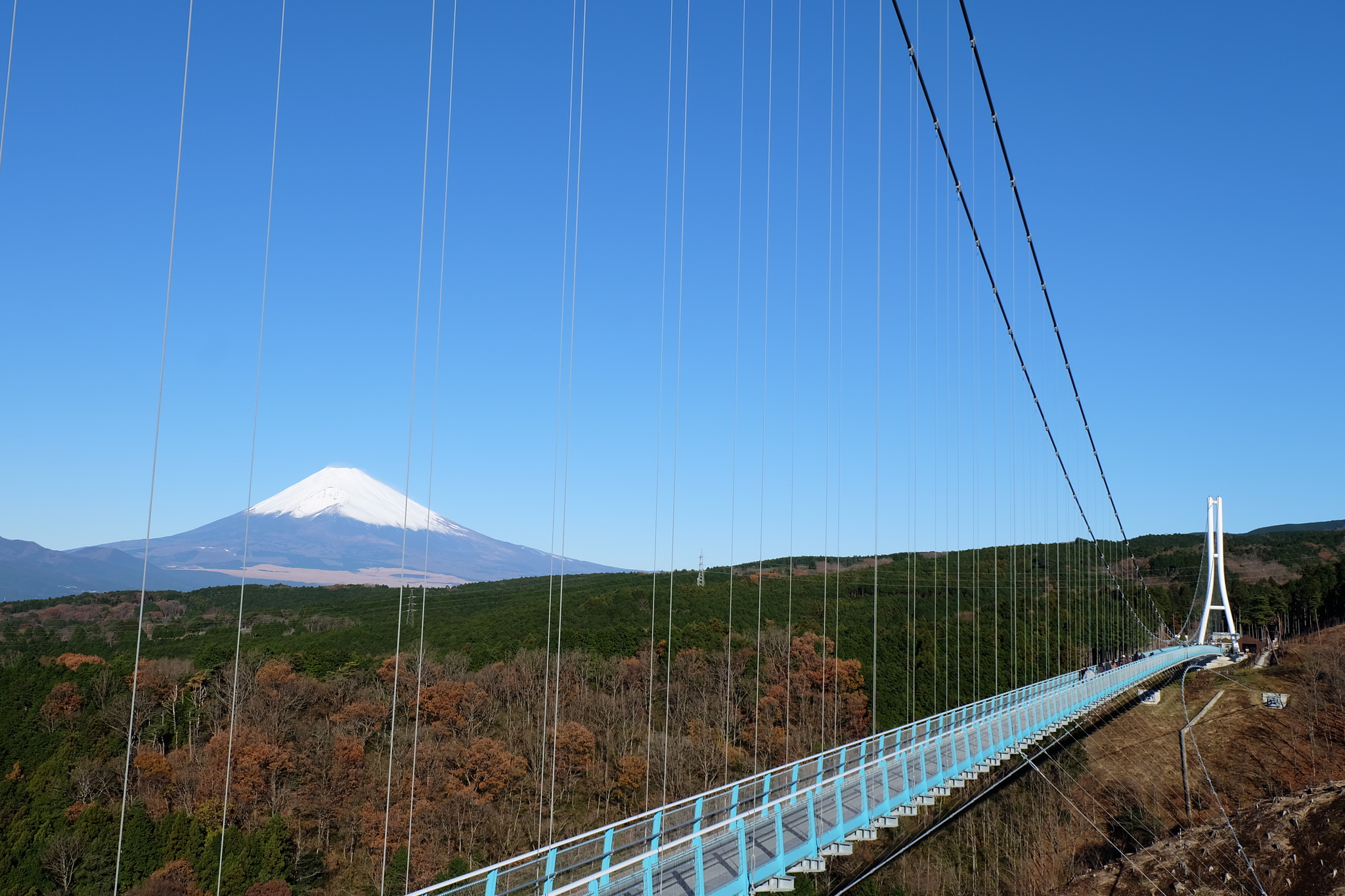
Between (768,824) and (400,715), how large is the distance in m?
36.7

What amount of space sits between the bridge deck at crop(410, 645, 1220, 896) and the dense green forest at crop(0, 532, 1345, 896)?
9223 mm

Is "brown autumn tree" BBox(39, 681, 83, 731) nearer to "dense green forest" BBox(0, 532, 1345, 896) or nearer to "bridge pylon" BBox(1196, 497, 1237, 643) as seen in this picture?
"dense green forest" BBox(0, 532, 1345, 896)

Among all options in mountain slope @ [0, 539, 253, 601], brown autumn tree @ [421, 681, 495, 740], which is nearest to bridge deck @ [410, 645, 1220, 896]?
brown autumn tree @ [421, 681, 495, 740]

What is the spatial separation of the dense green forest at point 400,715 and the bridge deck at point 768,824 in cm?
922

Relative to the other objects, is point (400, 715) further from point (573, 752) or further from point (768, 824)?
point (768, 824)

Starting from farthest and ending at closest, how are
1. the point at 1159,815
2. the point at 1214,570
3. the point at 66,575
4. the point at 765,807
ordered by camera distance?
the point at 66,575
the point at 1214,570
the point at 1159,815
the point at 765,807

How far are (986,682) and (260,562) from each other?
161 m

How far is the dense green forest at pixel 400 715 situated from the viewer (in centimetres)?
3897

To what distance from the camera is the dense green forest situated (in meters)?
39.0

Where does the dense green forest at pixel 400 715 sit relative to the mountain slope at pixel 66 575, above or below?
below

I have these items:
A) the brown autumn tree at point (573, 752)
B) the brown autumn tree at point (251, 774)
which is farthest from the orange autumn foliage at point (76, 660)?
the brown autumn tree at point (573, 752)

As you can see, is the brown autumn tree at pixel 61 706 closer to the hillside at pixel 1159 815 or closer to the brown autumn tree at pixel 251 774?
the brown autumn tree at pixel 251 774

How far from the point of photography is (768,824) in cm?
1377

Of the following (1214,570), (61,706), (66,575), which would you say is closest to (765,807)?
(61,706)
